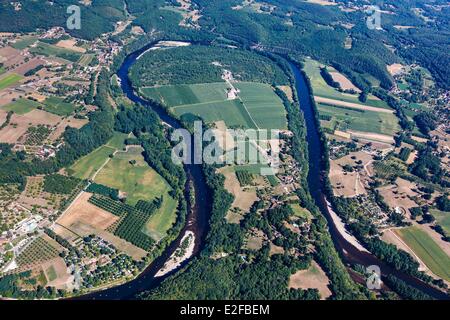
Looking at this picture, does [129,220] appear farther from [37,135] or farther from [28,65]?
[28,65]

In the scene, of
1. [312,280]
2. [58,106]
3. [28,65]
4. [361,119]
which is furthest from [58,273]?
[361,119]

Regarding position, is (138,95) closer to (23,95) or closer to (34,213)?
(23,95)

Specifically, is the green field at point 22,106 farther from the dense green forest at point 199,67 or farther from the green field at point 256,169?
the green field at point 256,169

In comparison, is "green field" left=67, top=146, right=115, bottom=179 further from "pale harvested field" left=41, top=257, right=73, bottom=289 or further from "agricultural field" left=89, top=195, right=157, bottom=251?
"pale harvested field" left=41, top=257, right=73, bottom=289

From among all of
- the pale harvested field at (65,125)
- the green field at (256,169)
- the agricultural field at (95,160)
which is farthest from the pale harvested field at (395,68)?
the pale harvested field at (65,125)

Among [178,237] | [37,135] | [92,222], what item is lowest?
[37,135]

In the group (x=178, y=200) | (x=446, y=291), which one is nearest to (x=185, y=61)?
(x=178, y=200)

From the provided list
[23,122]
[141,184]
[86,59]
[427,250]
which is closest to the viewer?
[427,250]

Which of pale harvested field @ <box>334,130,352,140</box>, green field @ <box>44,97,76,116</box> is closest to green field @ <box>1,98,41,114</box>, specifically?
green field @ <box>44,97,76,116</box>
